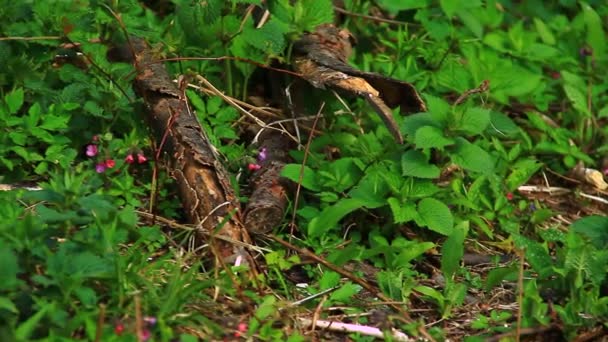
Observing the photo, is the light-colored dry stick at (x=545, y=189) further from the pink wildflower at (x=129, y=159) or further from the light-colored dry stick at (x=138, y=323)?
the light-colored dry stick at (x=138, y=323)

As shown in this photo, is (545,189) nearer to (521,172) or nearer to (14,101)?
(521,172)

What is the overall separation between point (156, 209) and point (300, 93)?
2.97 feet

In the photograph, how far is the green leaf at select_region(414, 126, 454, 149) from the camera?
384cm

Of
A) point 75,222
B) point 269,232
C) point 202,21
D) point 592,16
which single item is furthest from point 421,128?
point 592,16

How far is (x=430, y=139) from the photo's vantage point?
387 cm

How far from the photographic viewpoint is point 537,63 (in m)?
5.11

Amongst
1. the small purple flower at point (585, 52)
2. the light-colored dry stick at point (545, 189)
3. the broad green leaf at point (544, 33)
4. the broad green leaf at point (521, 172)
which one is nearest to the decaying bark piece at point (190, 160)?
the broad green leaf at point (521, 172)

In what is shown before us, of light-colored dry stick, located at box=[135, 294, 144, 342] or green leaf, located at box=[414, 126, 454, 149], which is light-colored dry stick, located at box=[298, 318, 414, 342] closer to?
light-colored dry stick, located at box=[135, 294, 144, 342]

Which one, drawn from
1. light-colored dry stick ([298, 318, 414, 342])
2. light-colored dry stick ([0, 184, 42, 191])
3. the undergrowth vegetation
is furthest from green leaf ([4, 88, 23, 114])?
light-colored dry stick ([298, 318, 414, 342])

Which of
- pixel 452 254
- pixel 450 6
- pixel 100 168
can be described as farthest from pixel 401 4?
pixel 100 168

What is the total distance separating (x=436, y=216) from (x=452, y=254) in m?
0.20

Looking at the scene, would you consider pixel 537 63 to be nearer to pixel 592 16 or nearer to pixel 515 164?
pixel 592 16

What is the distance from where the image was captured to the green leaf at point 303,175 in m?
3.99

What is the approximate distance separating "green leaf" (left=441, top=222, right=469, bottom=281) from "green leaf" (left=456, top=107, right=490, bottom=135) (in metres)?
0.42
